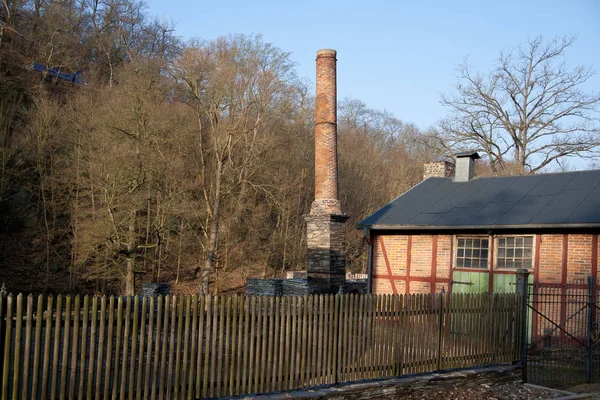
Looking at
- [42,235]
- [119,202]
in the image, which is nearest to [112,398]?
[119,202]

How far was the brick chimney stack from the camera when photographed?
1859cm

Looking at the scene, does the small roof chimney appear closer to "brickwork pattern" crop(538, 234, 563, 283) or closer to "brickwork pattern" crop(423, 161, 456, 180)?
"brickwork pattern" crop(423, 161, 456, 180)

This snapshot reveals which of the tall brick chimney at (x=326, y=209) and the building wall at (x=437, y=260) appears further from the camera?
the tall brick chimney at (x=326, y=209)

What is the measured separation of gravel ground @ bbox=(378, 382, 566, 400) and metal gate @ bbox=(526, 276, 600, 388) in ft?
2.27

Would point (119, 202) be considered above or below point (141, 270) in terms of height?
above

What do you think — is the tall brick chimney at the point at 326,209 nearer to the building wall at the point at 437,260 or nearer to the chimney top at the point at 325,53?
the chimney top at the point at 325,53

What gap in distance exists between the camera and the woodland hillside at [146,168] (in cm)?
2169

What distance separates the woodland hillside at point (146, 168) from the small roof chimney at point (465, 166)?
8.40 metres

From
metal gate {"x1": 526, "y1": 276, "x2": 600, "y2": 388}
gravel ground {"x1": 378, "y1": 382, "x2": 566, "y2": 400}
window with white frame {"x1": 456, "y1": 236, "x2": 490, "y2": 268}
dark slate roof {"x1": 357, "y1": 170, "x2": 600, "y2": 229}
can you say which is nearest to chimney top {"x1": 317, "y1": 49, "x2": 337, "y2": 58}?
dark slate roof {"x1": 357, "y1": 170, "x2": 600, "y2": 229}

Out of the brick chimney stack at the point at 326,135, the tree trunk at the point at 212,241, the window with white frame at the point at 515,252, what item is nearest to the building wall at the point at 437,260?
the window with white frame at the point at 515,252

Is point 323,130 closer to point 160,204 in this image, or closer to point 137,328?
point 160,204

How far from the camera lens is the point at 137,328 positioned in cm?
588

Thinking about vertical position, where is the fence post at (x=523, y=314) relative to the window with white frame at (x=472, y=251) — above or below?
below

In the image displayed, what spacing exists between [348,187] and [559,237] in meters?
21.2
